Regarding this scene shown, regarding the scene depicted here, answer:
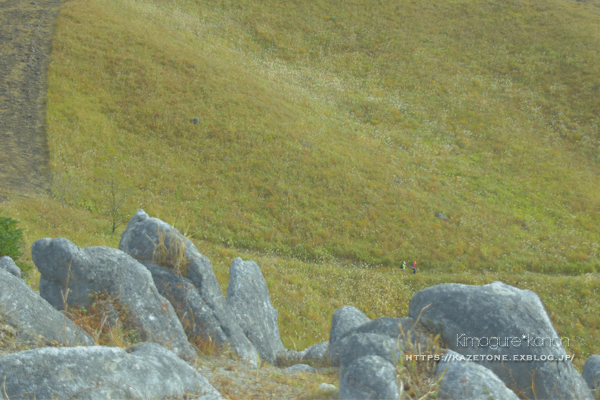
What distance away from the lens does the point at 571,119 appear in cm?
5141

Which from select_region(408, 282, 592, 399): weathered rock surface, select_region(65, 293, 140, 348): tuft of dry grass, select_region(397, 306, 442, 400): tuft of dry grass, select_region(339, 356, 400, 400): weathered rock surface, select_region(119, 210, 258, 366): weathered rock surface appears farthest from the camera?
select_region(119, 210, 258, 366): weathered rock surface

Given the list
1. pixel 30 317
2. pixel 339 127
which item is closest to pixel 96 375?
pixel 30 317

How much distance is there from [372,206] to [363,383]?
30.3 metres

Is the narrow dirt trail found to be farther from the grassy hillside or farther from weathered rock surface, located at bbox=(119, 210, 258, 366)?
weathered rock surface, located at bbox=(119, 210, 258, 366)

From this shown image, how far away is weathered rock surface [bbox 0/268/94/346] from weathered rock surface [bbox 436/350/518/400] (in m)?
5.11

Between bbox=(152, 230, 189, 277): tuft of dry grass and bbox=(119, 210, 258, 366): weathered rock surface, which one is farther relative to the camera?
bbox=(152, 230, 189, 277): tuft of dry grass

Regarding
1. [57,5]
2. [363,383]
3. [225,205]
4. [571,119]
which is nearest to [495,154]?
[571,119]

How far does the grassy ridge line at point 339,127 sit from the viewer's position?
105 feet

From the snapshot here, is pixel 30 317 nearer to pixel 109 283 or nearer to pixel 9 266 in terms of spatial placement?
pixel 109 283

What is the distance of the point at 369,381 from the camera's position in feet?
16.2

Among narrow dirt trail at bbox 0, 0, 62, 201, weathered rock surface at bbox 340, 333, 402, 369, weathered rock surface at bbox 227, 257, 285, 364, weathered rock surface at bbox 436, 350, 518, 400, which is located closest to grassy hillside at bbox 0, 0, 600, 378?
narrow dirt trail at bbox 0, 0, 62, 201

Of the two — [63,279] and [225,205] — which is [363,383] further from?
[225,205]

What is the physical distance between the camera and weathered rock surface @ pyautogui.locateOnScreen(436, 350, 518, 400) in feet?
15.9

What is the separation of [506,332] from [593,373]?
304cm
